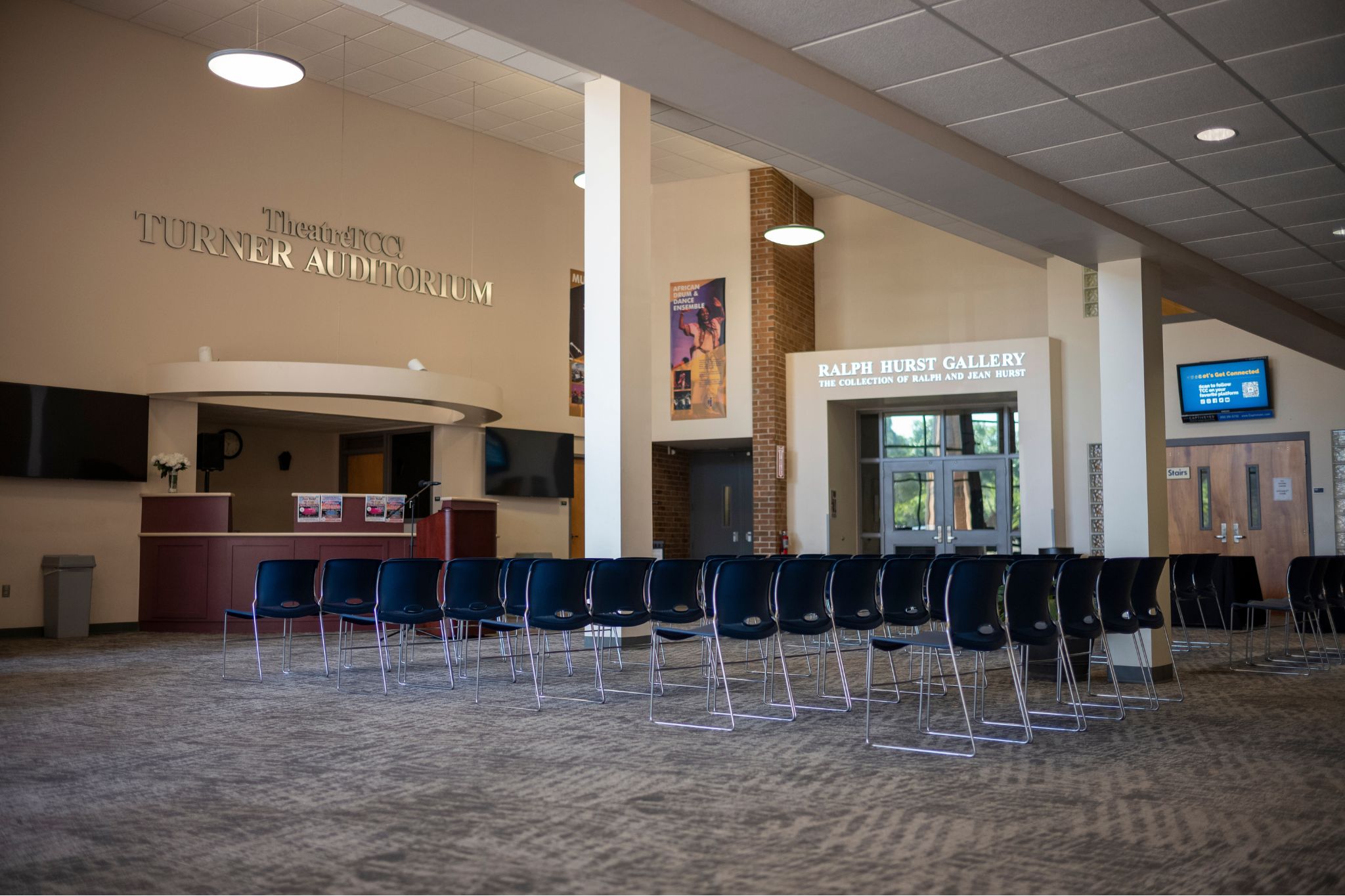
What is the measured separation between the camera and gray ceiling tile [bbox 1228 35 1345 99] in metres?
4.59

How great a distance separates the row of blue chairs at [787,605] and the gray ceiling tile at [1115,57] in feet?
7.61

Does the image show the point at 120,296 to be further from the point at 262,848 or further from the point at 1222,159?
the point at 1222,159

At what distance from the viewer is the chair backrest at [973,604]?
17.0 ft

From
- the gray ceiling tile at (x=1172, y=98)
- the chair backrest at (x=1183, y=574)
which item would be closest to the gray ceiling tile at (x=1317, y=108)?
the gray ceiling tile at (x=1172, y=98)

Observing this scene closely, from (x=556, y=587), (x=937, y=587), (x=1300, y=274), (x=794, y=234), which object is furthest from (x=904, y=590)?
(x=794, y=234)

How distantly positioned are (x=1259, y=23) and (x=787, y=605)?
3419 millimetres

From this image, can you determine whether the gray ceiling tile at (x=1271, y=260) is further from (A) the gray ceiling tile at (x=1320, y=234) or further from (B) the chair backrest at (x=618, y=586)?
(B) the chair backrest at (x=618, y=586)

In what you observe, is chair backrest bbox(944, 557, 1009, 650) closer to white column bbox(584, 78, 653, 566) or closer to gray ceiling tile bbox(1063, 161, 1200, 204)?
gray ceiling tile bbox(1063, 161, 1200, 204)

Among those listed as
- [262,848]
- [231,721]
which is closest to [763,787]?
[262,848]

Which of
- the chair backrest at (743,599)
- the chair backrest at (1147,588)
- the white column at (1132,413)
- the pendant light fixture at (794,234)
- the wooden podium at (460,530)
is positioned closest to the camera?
the chair backrest at (743,599)

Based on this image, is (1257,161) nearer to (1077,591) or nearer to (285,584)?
(1077,591)

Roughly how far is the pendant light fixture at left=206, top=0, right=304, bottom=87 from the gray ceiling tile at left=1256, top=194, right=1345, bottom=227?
727cm

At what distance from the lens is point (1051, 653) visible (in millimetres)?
7336

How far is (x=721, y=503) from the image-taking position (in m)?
16.5
